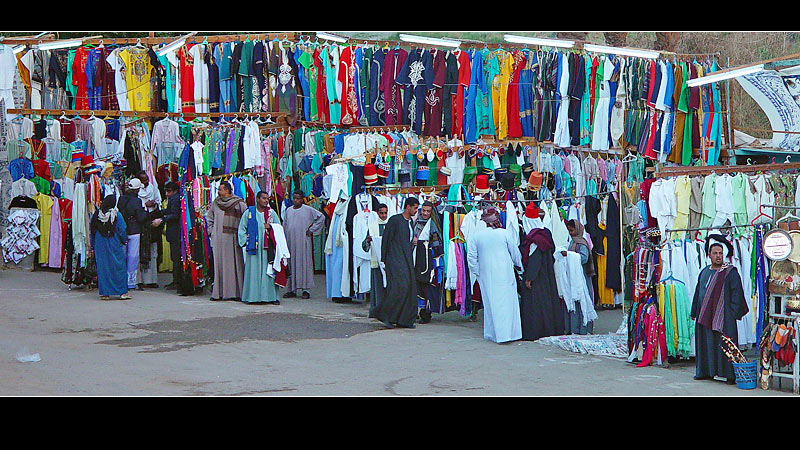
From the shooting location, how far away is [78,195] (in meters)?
13.6

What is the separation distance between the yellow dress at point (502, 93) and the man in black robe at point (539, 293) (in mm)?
4832

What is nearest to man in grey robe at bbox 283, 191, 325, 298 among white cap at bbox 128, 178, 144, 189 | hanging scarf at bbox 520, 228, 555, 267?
white cap at bbox 128, 178, 144, 189

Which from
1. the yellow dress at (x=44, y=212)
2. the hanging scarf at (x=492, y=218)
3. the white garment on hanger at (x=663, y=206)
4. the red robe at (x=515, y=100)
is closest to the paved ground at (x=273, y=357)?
the hanging scarf at (x=492, y=218)

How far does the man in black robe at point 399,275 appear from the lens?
11289 mm

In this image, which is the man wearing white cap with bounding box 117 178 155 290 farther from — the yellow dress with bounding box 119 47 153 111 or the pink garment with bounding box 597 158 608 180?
the pink garment with bounding box 597 158 608 180

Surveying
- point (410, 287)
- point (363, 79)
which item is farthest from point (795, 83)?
point (363, 79)

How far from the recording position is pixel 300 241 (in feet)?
45.1

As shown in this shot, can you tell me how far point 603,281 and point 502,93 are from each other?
11.8ft

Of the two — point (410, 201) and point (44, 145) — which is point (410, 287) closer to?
point (410, 201)

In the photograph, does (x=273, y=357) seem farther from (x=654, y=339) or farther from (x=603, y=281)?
(x=603, y=281)

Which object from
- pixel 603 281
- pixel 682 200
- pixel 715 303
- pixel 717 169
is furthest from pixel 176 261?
pixel 715 303

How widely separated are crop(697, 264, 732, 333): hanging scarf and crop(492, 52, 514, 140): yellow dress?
7.19 meters

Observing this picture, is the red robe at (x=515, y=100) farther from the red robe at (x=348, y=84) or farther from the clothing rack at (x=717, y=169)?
the clothing rack at (x=717, y=169)

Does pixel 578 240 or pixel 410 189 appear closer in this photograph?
pixel 578 240
